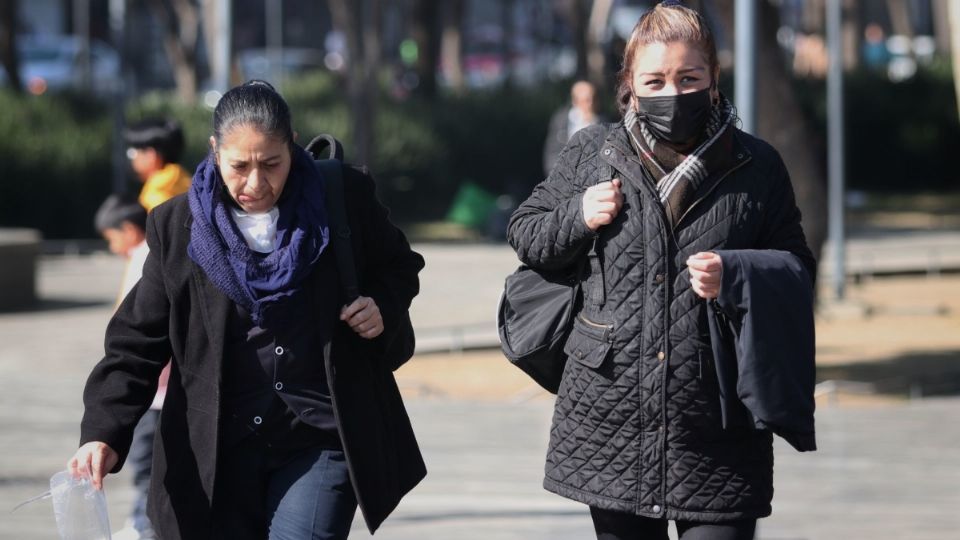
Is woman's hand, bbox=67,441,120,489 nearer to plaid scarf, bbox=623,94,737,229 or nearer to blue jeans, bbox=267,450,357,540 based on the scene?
blue jeans, bbox=267,450,357,540

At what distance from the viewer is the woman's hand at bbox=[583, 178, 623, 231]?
12.2 feet

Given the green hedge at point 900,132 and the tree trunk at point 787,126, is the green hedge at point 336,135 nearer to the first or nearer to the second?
the green hedge at point 900,132

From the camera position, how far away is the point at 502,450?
29.3ft

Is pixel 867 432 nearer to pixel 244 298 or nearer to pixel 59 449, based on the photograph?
pixel 59 449

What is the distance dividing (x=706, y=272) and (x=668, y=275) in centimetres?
12

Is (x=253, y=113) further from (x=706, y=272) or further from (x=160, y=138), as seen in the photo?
(x=160, y=138)

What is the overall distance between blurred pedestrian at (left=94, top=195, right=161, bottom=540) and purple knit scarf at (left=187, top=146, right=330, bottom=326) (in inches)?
75.4

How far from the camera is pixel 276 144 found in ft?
12.7

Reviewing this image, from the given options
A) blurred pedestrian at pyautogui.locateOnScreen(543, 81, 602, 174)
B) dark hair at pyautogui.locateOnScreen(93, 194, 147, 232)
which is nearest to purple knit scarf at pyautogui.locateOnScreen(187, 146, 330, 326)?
dark hair at pyautogui.locateOnScreen(93, 194, 147, 232)

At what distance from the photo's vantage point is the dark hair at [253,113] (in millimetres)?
3840

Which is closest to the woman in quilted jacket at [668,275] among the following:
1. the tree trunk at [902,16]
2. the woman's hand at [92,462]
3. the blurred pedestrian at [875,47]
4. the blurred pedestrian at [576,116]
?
the woman's hand at [92,462]

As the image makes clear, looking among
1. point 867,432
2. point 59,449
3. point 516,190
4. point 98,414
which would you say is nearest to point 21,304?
point 59,449

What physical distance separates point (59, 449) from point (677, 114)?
19.6ft

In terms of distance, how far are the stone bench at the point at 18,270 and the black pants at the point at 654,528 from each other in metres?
11.6
